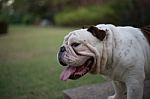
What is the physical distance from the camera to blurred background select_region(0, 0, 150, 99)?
153 inches

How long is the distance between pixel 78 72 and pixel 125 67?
0.36 meters

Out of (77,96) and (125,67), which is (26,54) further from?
(125,67)

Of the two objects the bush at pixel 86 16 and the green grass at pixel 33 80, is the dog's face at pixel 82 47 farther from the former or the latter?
the bush at pixel 86 16

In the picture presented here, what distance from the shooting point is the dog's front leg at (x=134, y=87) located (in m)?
2.30

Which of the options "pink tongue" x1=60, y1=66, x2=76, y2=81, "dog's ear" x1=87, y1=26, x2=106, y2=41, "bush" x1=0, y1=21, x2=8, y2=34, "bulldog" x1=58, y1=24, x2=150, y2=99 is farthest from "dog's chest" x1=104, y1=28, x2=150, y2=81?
"bush" x1=0, y1=21, x2=8, y2=34

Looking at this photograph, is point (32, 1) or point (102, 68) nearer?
point (102, 68)

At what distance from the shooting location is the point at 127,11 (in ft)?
37.4

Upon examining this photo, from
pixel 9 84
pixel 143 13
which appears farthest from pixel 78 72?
pixel 143 13

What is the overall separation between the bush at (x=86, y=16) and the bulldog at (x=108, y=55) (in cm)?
1127

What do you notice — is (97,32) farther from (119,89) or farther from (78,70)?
(119,89)

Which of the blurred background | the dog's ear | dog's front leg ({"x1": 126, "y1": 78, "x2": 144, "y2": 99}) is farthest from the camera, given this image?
the blurred background

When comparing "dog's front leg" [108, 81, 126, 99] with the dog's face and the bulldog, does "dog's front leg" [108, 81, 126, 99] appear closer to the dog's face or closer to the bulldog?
the bulldog

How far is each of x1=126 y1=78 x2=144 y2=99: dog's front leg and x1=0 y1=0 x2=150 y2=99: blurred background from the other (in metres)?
1.22

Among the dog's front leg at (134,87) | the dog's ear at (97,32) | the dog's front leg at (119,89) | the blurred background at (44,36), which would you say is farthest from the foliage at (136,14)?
the dog's ear at (97,32)
